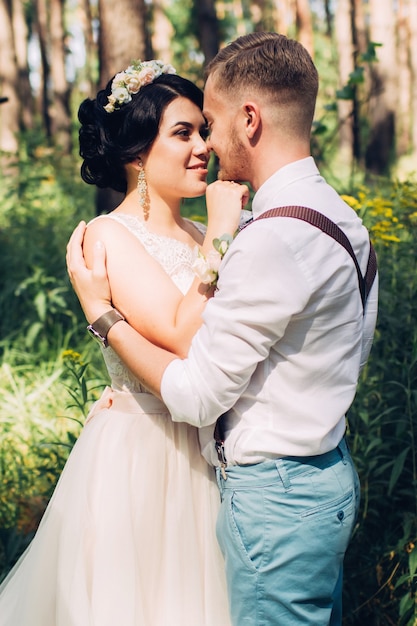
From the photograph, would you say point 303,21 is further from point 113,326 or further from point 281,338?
point 281,338

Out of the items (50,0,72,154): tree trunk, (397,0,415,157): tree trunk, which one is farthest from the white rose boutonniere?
(50,0,72,154): tree trunk

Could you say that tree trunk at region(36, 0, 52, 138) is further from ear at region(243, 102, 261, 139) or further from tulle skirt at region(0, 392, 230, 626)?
ear at region(243, 102, 261, 139)

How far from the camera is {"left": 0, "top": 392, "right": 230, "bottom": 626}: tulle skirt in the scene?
2.28 meters

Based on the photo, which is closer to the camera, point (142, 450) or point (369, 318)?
point (369, 318)

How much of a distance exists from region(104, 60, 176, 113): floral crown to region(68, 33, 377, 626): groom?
0.59 meters

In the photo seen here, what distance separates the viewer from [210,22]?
10.9m

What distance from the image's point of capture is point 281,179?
1.97 meters

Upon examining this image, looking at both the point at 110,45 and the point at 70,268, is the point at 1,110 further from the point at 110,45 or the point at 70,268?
the point at 70,268

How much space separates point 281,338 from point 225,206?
0.48 meters

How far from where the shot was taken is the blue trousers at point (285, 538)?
196 centimetres

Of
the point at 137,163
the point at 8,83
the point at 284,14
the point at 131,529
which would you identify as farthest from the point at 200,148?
the point at 284,14

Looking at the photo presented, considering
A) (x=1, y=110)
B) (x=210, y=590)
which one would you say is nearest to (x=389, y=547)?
(x=210, y=590)

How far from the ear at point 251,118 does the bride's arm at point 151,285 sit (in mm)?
213

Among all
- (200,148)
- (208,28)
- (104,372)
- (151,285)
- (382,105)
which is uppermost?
(208,28)
